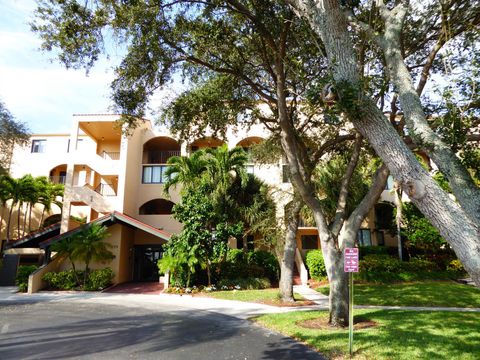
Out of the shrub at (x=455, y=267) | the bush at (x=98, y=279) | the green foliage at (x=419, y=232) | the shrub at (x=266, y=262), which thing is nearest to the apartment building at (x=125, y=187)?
the bush at (x=98, y=279)

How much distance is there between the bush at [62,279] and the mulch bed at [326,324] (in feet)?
48.3

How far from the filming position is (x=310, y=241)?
27.4m

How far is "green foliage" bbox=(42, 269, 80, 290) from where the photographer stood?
19812 millimetres

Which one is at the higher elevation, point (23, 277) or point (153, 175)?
point (153, 175)

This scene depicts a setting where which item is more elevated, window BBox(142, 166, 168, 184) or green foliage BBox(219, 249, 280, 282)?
window BBox(142, 166, 168, 184)

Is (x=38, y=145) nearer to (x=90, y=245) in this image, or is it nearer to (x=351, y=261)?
(x=90, y=245)

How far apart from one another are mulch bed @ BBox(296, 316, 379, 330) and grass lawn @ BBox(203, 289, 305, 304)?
4151mm

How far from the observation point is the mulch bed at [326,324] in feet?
32.1

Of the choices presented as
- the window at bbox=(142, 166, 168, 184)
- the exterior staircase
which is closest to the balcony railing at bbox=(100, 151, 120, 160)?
the window at bbox=(142, 166, 168, 184)

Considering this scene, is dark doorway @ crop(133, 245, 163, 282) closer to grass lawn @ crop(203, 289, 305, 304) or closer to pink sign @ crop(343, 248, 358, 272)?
grass lawn @ crop(203, 289, 305, 304)

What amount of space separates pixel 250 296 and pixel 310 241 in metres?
12.0

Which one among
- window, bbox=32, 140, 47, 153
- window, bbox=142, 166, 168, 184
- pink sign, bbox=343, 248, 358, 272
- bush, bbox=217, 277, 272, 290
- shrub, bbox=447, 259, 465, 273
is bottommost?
bush, bbox=217, 277, 272, 290

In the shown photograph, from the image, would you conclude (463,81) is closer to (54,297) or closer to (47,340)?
(47,340)

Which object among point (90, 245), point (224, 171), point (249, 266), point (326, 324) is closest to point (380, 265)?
point (249, 266)
